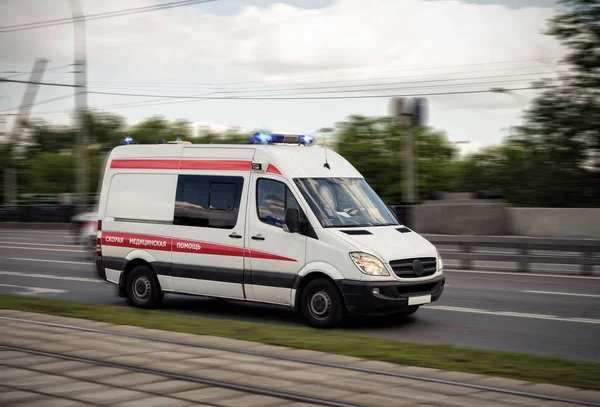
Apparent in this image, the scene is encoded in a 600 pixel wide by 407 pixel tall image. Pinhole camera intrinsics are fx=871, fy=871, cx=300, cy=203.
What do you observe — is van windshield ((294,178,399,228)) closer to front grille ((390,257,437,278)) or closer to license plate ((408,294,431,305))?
front grille ((390,257,437,278))

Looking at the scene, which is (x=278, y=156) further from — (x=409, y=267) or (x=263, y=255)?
(x=409, y=267)

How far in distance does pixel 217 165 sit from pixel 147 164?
1.43 meters

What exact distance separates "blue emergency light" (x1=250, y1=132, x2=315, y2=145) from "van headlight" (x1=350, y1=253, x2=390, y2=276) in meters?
2.46

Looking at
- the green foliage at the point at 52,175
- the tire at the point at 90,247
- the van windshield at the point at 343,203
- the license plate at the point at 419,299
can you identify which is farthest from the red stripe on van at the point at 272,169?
the green foliage at the point at 52,175

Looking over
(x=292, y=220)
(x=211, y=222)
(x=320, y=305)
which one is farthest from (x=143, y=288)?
(x=320, y=305)

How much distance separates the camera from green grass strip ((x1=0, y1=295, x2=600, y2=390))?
729cm

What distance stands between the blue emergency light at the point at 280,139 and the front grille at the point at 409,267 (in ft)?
8.87

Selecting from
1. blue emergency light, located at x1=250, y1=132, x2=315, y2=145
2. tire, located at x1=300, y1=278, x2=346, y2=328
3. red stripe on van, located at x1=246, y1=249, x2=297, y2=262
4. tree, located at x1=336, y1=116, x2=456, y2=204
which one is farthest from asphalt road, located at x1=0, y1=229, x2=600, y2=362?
tree, located at x1=336, y1=116, x2=456, y2=204

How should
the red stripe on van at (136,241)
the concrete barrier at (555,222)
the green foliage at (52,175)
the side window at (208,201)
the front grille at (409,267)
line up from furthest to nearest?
the green foliage at (52,175) → the concrete barrier at (555,222) → the red stripe on van at (136,241) → the side window at (208,201) → the front grille at (409,267)

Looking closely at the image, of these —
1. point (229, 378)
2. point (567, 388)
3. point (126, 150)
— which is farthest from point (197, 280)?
point (567, 388)

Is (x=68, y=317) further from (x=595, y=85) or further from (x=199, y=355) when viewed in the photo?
(x=595, y=85)

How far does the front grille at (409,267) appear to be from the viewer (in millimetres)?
10323

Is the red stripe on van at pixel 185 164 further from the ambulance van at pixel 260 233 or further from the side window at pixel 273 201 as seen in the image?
the side window at pixel 273 201

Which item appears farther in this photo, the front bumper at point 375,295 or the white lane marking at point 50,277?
the white lane marking at point 50,277
